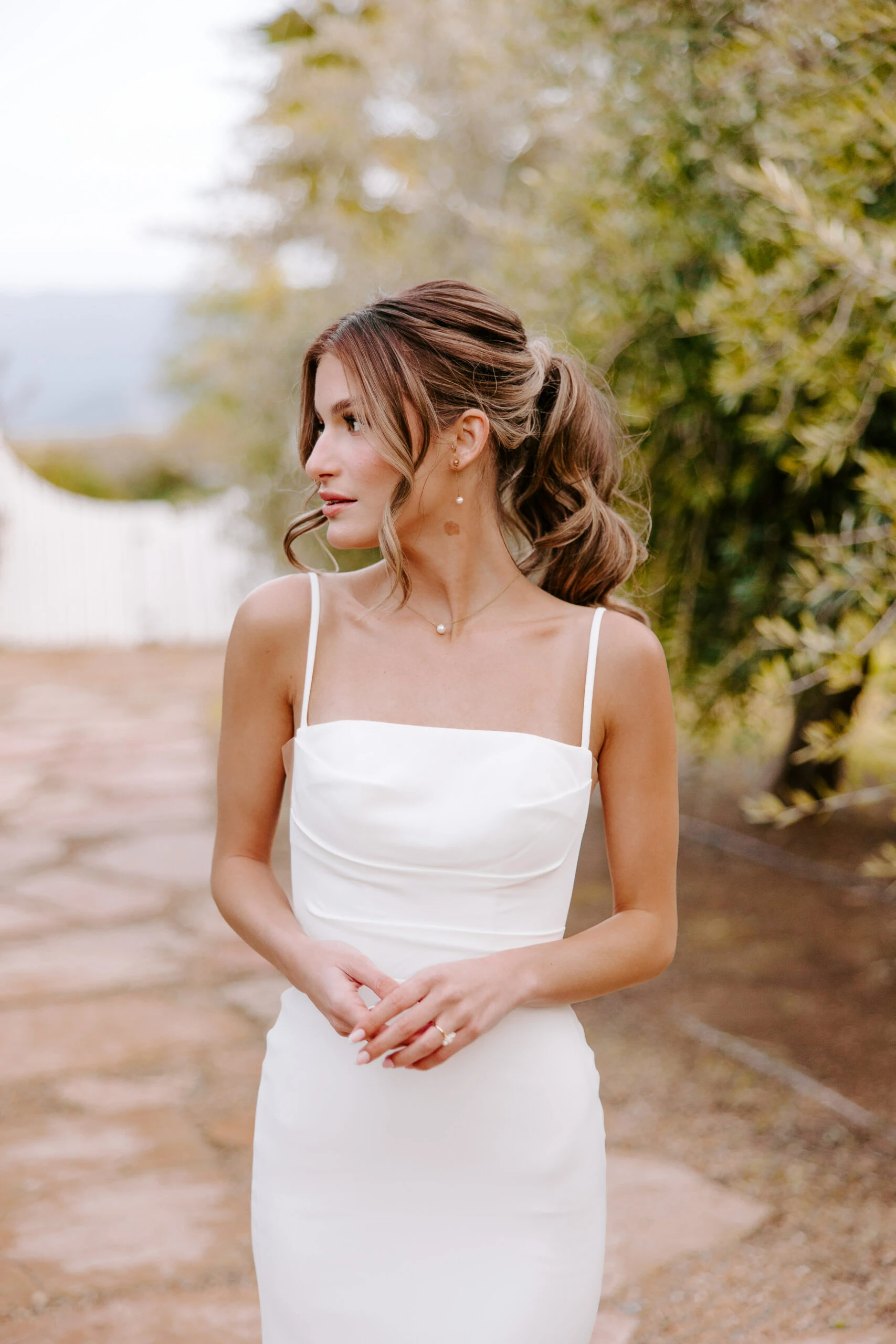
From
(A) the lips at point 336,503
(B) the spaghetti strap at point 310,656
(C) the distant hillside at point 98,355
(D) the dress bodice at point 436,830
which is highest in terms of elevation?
(A) the lips at point 336,503

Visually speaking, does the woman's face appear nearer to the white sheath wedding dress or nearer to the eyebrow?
the eyebrow

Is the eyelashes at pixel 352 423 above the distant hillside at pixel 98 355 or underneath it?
above

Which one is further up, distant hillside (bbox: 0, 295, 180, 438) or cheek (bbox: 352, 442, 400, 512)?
cheek (bbox: 352, 442, 400, 512)

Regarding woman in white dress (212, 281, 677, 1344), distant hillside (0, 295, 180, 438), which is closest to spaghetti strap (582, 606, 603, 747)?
woman in white dress (212, 281, 677, 1344)

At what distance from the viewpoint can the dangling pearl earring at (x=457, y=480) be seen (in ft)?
5.09

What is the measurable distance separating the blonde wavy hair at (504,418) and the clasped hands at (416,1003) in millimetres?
496

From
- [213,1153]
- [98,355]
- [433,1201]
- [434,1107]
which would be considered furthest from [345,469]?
[98,355]

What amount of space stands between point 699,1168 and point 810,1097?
0.51 metres

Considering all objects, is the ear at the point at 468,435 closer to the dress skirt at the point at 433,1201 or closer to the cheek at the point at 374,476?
the cheek at the point at 374,476

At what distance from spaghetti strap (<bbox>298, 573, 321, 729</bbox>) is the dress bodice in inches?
2.0

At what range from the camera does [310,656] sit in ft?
5.15

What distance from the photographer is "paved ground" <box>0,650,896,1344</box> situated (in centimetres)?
244

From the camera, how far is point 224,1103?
3.33 m

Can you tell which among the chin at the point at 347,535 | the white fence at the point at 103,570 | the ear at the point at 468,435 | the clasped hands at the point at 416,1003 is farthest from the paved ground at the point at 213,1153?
the white fence at the point at 103,570
